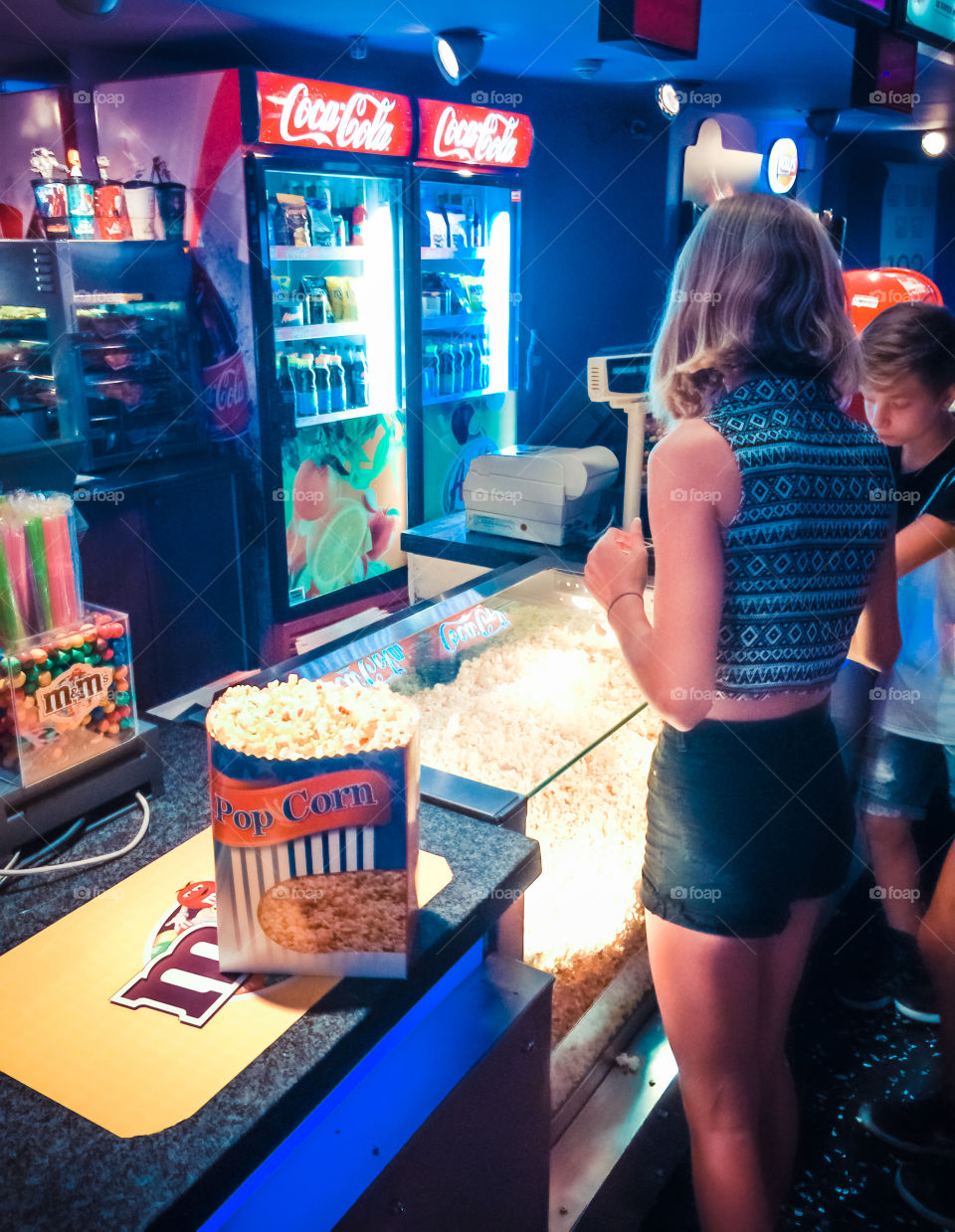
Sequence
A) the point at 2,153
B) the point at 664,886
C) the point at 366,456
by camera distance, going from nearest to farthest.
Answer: the point at 664,886 < the point at 2,153 < the point at 366,456

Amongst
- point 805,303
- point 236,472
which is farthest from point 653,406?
point 236,472

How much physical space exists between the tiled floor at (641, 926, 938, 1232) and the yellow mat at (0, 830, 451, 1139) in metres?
1.30

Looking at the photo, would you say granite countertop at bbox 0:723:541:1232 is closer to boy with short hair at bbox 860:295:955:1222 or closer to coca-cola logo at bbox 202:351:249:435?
boy with short hair at bbox 860:295:955:1222

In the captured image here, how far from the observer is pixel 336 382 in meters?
5.05

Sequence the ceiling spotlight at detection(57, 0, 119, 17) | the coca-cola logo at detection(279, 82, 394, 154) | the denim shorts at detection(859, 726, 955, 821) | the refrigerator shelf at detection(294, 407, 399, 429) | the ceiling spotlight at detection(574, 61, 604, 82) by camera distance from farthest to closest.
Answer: the ceiling spotlight at detection(574, 61, 604, 82), the refrigerator shelf at detection(294, 407, 399, 429), the coca-cola logo at detection(279, 82, 394, 154), the ceiling spotlight at detection(57, 0, 119, 17), the denim shorts at detection(859, 726, 955, 821)

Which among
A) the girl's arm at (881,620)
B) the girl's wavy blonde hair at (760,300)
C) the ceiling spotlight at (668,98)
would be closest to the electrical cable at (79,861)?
the girl's wavy blonde hair at (760,300)

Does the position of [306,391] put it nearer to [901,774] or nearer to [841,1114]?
[901,774]

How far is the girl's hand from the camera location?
1591mm

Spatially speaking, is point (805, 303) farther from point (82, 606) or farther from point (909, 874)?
point (909, 874)

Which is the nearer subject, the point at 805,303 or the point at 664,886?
the point at 805,303

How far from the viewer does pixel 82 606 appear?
145 centimetres

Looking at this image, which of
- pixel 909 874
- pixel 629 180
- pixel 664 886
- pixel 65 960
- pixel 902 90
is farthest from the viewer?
pixel 629 180

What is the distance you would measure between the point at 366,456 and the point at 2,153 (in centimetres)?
233

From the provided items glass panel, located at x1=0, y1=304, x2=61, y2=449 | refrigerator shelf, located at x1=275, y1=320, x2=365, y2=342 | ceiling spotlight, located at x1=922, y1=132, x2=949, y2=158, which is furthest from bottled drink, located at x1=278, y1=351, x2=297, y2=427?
ceiling spotlight, located at x1=922, y1=132, x2=949, y2=158
